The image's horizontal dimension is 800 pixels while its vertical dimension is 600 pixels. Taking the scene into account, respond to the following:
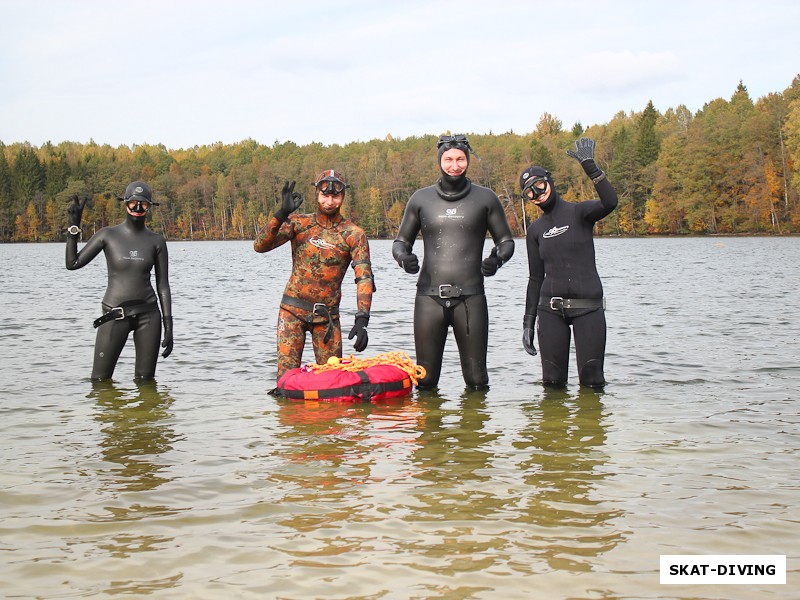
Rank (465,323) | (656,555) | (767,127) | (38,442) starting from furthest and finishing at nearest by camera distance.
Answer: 1. (767,127)
2. (465,323)
3. (38,442)
4. (656,555)

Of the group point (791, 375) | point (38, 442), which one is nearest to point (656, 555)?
point (38, 442)

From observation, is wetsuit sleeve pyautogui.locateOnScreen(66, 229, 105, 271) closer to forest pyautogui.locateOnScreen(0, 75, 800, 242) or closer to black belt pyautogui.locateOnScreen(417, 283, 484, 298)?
black belt pyautogui.locateOnScreen(417, 283, 484, 298)

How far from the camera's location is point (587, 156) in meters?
7.82

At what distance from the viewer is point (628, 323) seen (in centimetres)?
1745

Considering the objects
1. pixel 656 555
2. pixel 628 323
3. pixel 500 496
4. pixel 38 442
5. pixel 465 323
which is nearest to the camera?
pixel 656 555

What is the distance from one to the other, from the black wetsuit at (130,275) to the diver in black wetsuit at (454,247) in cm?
275

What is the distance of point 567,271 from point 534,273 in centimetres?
41

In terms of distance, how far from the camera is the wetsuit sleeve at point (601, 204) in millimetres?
7715

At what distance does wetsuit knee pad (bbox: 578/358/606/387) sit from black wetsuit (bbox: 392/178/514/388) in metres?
1.04

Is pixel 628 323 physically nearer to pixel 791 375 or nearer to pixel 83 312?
pixel 791 375

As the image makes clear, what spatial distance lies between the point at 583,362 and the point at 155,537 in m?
4.89

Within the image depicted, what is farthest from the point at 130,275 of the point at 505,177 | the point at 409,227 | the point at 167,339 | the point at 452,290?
the point at 505,177

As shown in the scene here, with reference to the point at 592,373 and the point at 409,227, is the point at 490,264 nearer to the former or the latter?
the point at 409,227

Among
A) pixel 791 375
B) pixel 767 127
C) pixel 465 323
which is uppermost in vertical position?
pixel 767 127
